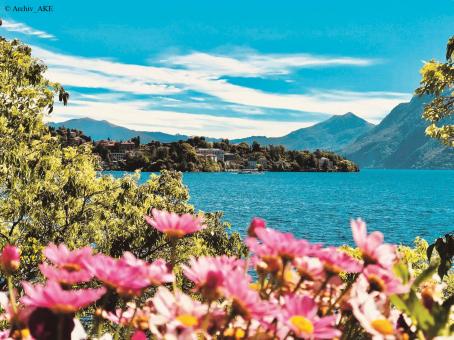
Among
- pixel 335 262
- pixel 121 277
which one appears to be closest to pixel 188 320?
pixel 121 277

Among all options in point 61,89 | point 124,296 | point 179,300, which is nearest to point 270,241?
point 179,300

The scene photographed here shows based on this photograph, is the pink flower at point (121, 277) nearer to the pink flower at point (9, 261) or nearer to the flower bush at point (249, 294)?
the flower bush at point (249, 294)

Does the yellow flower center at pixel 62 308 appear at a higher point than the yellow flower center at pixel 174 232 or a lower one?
lower

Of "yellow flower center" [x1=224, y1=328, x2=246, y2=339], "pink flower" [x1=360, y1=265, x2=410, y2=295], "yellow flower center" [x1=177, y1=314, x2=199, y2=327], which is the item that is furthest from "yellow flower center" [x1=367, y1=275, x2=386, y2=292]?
"yellow flower center" [x1=177, y1=314, x2=199, y2=327]

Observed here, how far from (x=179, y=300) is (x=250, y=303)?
190mm

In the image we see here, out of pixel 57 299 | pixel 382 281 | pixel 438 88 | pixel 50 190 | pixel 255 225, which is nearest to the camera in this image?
pixel 57 299

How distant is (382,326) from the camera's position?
1222mm

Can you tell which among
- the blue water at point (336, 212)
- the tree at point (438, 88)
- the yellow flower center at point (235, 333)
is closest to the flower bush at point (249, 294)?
the yellow flower center at point (235, 333)

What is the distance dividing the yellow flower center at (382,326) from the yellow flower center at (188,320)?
17.2 inches

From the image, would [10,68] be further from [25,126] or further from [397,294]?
[397,294]

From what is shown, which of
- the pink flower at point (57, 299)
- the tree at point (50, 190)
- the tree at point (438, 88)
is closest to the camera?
the pink flower at point (57, 299)

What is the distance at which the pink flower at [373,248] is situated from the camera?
1.34 m

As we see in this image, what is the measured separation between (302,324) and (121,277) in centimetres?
44

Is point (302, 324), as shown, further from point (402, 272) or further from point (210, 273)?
point (402, 272)
